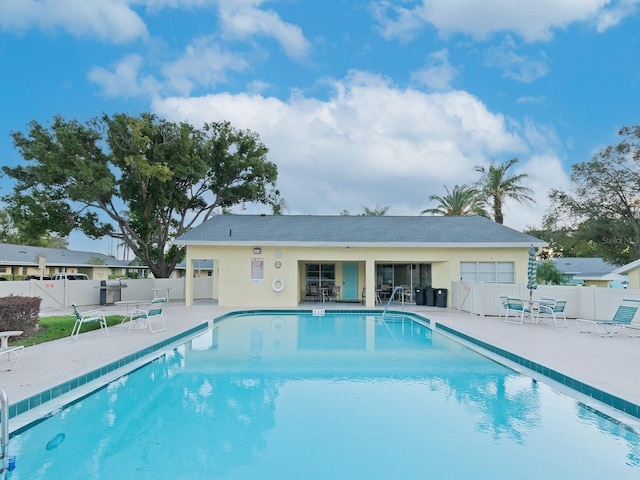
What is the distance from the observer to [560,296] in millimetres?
13961

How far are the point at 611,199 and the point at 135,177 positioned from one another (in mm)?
29346

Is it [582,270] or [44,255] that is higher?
[44,255]

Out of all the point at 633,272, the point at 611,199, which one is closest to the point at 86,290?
the point at 633,272

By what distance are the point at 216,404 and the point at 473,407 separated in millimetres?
3734

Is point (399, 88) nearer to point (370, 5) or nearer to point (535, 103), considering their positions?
point (370, 5)

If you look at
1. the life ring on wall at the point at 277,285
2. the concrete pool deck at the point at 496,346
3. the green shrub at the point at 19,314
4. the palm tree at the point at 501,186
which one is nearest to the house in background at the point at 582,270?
the palm tree at the point at 501,186

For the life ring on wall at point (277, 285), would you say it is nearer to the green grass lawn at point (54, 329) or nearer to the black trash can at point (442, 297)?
the green grass lawn at point (54, 329)

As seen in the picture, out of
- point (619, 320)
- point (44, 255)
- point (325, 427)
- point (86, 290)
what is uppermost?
point (44, 255)

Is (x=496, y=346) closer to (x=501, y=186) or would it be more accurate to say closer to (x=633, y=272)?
(x=633, y=272)

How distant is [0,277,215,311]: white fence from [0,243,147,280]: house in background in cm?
733

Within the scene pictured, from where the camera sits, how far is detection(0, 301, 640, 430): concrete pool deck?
6.02 m

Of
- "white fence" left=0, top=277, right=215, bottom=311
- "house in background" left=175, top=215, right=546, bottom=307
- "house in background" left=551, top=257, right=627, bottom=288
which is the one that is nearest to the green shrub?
"white fence" left=0, top=277, right=215, bottom=311

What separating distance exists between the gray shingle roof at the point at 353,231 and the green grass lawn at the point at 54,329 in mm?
5499

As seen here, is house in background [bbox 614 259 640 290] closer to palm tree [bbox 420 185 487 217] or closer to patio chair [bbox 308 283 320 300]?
patio chair [bbox 308 283 320 300]
